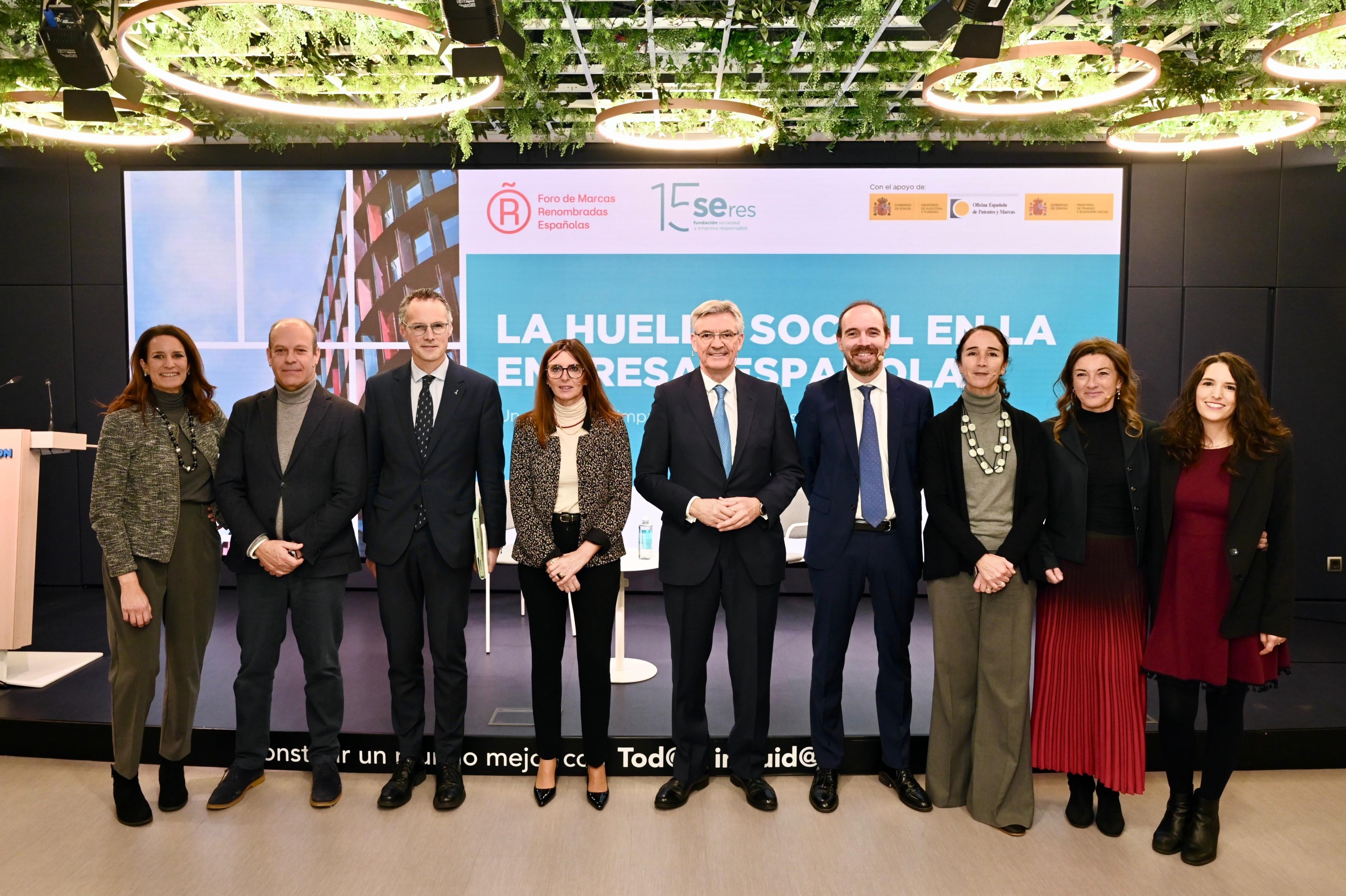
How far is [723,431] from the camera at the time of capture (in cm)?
306

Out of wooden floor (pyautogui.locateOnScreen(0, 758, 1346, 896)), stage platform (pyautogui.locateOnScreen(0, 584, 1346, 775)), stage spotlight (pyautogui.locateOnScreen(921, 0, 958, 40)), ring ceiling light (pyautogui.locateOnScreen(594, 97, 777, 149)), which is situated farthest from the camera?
ring ceiling light (pyautogui.locateOnScreen(594, 97, 777, 149))

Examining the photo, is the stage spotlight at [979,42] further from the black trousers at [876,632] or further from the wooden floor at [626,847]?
the wooden floor at [626,847]

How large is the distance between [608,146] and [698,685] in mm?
4461

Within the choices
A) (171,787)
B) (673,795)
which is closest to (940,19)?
(673,795)

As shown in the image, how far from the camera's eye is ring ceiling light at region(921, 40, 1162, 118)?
345cm

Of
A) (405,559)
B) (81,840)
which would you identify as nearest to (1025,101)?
(405,559)

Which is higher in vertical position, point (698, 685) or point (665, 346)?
point (665, 346)

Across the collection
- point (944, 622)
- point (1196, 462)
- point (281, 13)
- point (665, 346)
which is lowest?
point (944, 622)

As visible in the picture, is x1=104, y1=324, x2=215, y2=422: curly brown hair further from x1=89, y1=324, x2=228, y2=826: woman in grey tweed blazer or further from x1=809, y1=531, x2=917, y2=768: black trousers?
x1=809, y1=531, x2=917, y2=768: black trousers

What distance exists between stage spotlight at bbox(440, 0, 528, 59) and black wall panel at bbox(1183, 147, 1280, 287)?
17.6 ft

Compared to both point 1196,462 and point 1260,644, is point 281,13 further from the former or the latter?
point 1260,644

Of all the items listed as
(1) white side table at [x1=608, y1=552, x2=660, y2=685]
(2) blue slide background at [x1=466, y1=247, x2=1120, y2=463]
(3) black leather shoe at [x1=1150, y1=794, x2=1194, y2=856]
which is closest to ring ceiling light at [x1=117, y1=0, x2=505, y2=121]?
(2) blue slide background at [x1=466, y1=247, x2=1120, y2=463]

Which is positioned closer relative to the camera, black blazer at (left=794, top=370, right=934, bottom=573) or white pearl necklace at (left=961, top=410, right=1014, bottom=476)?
white pearl necklace at (left=961, top=410, right=1014, bottom=476)

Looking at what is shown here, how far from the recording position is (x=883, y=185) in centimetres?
604
